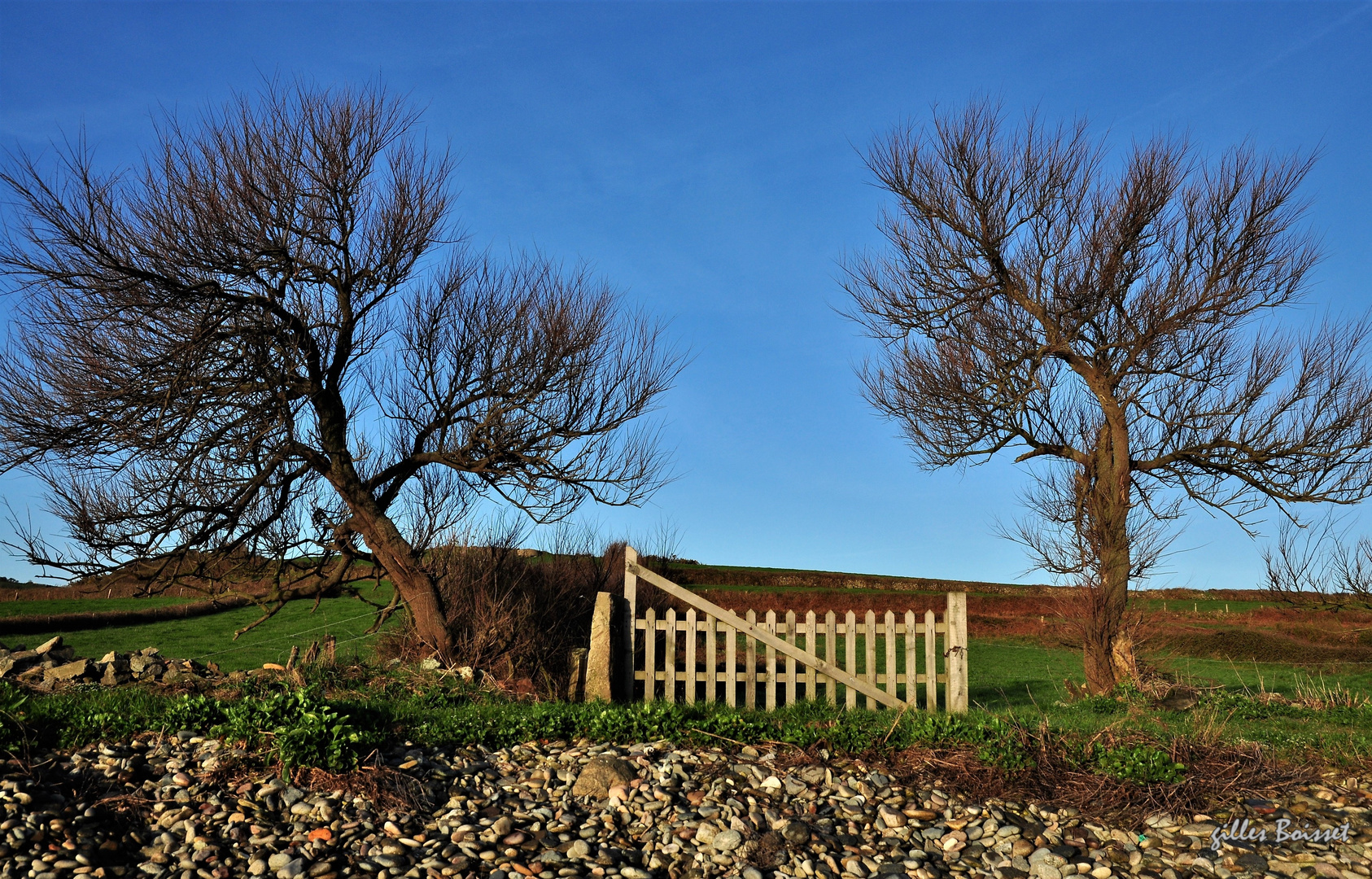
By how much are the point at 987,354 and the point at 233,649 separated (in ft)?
43.5

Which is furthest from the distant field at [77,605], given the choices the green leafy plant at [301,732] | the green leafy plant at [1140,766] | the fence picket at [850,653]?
the green leafy plant at [1140,766]

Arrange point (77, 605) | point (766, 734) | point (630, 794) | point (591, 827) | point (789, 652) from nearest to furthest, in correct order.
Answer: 1. point (591, 827)
2. point (630, 794)
3. point (766, 734)
4. point (789, 652)
5. point (77, 605)

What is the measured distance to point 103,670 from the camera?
32.5ft

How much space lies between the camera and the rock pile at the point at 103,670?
970 centimetres

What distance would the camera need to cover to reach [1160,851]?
626 cm

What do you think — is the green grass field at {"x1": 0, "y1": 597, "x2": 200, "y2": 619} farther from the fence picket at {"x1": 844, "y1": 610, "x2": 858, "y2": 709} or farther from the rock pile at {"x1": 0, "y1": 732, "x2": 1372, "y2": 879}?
the fence picket at {"x1": 844, "y1": 610, "x2": 858, "y2": 709}

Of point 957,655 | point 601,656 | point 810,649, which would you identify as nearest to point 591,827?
point 601,656

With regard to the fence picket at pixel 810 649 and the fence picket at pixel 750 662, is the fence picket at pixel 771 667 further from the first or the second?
the fence picket at pixel 810 649

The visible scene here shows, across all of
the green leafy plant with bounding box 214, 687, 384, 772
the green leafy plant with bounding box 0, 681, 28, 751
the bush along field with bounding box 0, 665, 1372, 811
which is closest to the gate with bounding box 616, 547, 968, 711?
the bush along field with bounding box 0, 665, 1372, 811

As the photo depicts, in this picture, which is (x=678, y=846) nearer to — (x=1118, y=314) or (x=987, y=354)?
(x=987, y=354)

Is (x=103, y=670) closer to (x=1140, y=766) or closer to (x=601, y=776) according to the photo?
(x=601, y=776)

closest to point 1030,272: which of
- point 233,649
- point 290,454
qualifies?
point 290,454

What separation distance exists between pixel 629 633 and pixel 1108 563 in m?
7.73

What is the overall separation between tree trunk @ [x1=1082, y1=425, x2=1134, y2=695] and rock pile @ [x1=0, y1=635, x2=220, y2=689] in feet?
37.5
